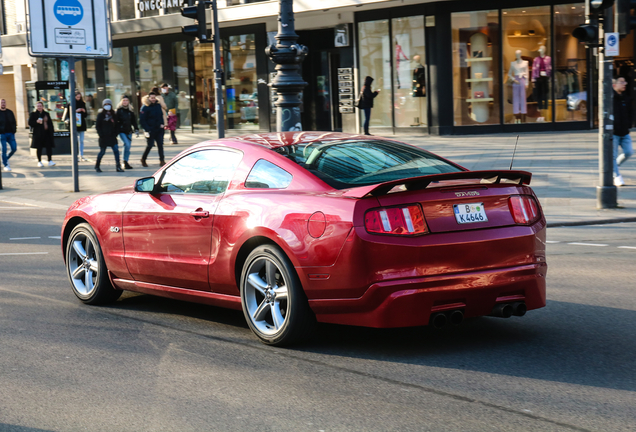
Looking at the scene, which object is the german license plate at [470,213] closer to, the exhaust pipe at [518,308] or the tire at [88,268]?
the exhaust pipe at [518,308]

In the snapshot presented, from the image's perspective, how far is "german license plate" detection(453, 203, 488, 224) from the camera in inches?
201

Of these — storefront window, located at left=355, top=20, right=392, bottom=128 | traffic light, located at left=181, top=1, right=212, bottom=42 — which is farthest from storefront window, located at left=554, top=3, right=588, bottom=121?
traffic light, located at left=181, top=1, right=212, bottom=42

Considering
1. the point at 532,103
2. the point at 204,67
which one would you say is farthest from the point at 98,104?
the point at 532,103

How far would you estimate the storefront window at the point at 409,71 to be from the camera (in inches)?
1049

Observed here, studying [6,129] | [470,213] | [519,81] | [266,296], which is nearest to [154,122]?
[6,129]

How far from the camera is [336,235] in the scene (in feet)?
16.4

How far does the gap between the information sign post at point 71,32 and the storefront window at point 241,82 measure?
12985 mm

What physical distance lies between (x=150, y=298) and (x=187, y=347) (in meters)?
1.94

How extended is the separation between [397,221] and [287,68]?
25.8ft

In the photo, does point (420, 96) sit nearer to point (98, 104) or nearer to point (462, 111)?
point (462, 111)

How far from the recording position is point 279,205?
5.39 metres

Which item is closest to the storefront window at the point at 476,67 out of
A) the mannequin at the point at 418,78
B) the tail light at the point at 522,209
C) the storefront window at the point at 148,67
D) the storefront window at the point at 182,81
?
the mannequin at the point at 418,78

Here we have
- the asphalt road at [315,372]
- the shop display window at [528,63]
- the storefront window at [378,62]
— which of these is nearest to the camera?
the asphalt road at [315,372]

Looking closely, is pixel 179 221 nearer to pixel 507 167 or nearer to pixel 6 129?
pixel 507 167
